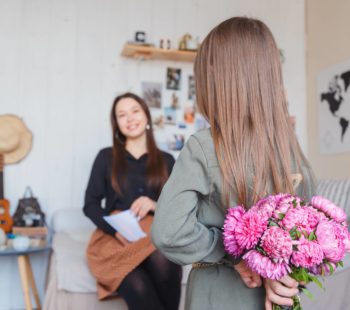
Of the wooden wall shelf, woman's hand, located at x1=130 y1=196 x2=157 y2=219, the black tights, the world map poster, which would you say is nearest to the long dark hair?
woman's hand, located at x1=130 y1=196 x2=157 y2=219

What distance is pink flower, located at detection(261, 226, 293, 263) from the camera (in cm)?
72

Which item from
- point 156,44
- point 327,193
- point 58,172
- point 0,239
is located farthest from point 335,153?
point 0,239

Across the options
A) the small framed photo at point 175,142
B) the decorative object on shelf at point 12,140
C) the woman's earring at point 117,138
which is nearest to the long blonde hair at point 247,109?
the woman's earring at point 117,138

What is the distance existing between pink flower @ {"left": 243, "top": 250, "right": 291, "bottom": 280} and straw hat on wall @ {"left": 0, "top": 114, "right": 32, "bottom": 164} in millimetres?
2174

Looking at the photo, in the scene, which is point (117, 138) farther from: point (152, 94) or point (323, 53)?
point (323, 53)

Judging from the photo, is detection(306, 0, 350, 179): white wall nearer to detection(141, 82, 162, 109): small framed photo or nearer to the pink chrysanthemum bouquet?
detection(141, 82, 162, 109): small framed photo

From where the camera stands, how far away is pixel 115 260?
1701 mm

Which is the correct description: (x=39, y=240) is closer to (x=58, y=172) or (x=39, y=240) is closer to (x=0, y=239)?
(x=0, y=239)

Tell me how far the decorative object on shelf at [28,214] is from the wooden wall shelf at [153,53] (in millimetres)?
1111

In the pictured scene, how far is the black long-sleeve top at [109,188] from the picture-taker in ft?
6.32

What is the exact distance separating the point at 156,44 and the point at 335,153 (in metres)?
1.41

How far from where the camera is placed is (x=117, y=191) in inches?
75.5

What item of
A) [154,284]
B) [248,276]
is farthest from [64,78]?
[248,276]

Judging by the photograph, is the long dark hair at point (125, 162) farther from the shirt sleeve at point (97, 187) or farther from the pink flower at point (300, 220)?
the pink flower at point (300, 220)
